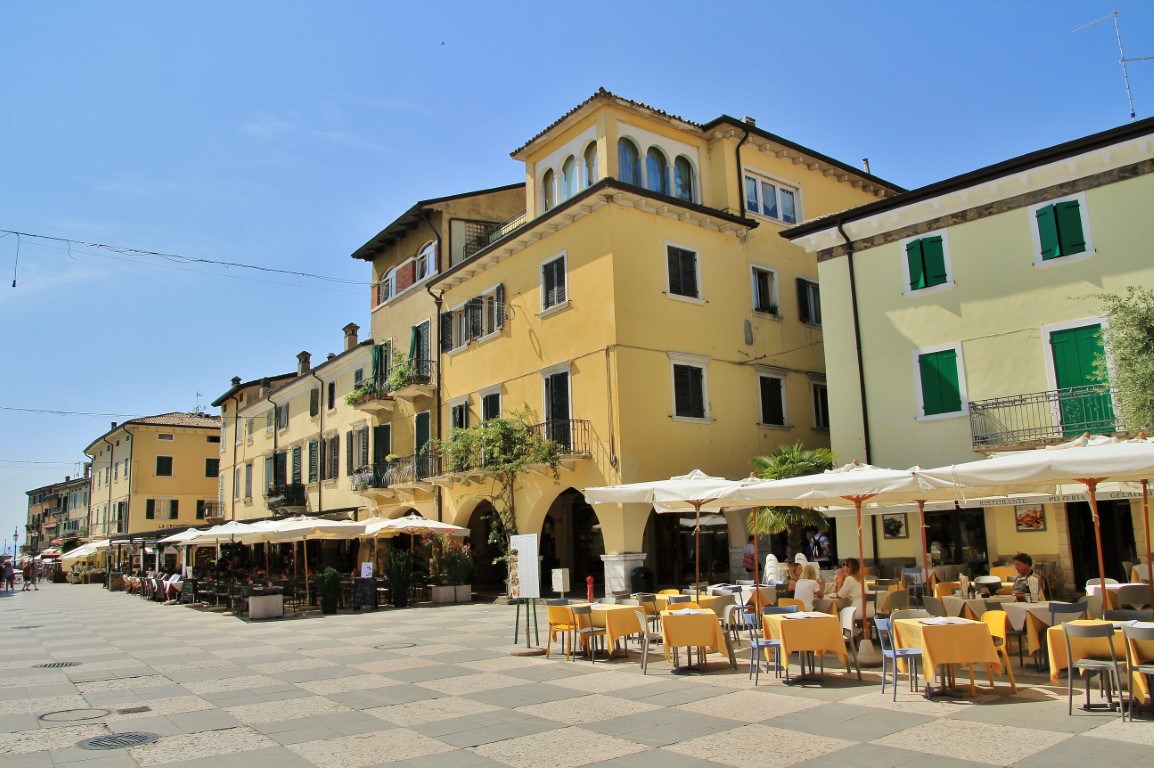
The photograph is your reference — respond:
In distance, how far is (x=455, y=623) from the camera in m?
17.5

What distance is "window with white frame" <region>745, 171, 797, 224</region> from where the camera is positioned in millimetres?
24344

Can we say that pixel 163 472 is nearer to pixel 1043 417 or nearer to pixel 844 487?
pixel 1043 417

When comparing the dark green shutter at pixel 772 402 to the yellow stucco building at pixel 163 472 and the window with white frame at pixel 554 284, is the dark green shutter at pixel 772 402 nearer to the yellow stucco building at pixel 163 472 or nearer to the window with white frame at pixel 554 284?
the window with white frame at pixel 554 284

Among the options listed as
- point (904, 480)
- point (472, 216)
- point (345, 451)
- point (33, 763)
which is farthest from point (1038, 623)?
point (345, 451)

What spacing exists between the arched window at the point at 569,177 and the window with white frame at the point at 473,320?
3.41 metres

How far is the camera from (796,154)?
25266mm

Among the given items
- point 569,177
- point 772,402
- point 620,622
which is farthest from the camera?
point 772,402

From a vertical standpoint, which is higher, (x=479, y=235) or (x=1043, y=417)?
(x=479, y=235)

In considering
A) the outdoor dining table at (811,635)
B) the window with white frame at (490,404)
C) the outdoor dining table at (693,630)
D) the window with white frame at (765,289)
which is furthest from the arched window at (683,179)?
the outdoor dining table at (811,635)

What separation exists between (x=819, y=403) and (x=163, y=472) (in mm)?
47730

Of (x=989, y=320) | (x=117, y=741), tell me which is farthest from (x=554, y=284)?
(x=117, y=741)

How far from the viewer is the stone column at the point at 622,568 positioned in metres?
20.0

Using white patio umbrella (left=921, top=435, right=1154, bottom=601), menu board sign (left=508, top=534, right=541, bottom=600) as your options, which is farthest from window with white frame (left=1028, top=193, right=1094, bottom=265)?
menu board sign (left=508, top=534, right=541, bottom=600)

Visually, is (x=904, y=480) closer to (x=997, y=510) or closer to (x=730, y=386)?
(x=997, y=510)
